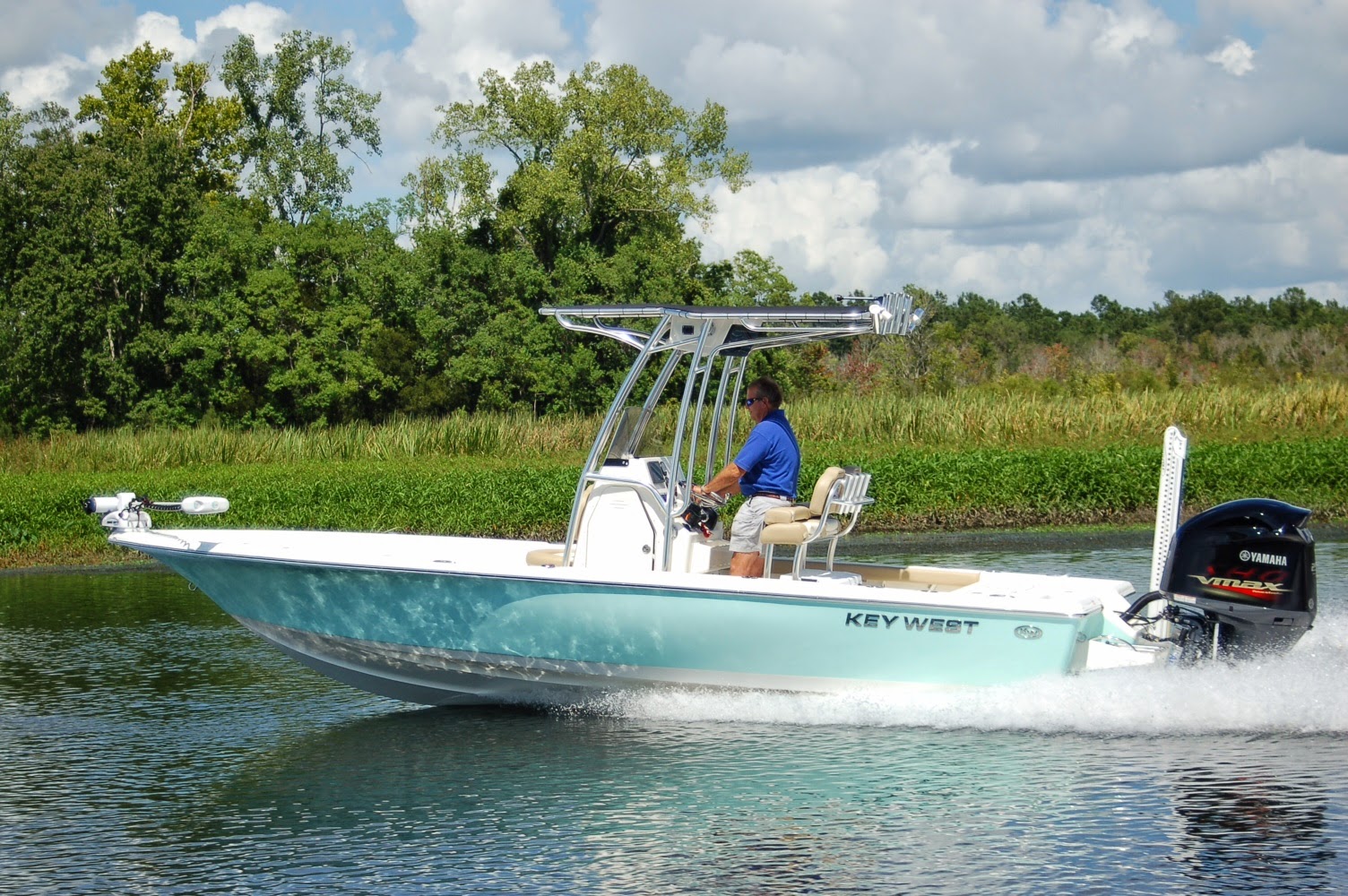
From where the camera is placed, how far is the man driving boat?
8.30 m

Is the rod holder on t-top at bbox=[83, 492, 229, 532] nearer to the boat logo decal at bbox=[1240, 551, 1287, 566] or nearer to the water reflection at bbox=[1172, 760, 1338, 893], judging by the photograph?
the water reflection at bbox=[1172, 760, 1338, 893]

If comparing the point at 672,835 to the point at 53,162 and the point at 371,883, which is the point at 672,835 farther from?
the point at 53,162

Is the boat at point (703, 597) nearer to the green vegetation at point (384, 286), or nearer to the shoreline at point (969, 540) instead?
the shoreline at point (969, 540)

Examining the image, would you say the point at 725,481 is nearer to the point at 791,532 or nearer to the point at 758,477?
the point at 758,477

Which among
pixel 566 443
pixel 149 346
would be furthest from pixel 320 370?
pixel 566 443

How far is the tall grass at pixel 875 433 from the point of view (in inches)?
893

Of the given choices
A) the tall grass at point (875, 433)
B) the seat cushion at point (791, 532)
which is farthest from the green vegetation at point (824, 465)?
the seat cushion at point (791, 532)

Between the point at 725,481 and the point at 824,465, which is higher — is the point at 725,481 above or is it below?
below

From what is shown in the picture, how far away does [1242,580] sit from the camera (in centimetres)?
750

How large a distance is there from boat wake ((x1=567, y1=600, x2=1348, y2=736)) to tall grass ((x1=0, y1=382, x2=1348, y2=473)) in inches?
552

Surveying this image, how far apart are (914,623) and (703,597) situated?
1.10 meters

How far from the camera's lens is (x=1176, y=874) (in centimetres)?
568

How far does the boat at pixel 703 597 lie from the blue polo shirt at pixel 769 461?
9.2 inches

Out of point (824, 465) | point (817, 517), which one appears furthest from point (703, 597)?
point (824, 465)
